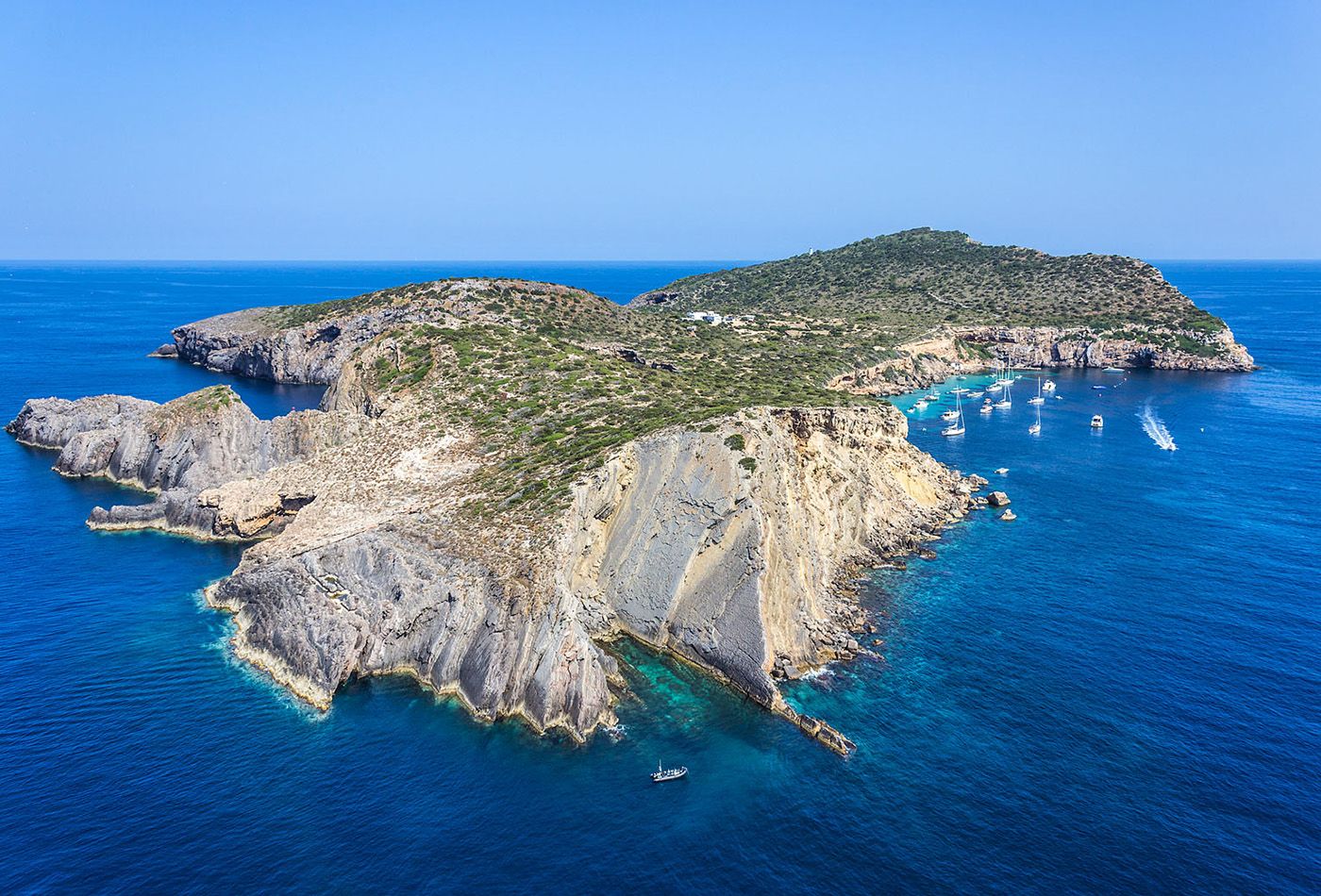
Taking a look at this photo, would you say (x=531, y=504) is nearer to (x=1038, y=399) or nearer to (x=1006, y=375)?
(x=1038, y=399)

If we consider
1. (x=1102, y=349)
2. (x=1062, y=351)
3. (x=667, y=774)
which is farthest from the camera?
(x=1062, y=351)

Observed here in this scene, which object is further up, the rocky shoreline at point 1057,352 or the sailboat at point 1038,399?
the rocky shoreline at point 1057,352

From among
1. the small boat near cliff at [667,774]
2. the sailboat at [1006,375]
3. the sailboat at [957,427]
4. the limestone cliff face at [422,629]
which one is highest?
the sailboat at [1006,375]

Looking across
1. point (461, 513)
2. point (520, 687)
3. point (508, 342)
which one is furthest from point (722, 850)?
point (508, 342)

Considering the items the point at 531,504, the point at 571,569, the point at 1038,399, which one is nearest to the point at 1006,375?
the point at 1038,399

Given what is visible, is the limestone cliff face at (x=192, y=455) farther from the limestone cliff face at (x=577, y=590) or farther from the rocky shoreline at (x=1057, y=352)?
the rocky shoreline at (x=1057, y=352)

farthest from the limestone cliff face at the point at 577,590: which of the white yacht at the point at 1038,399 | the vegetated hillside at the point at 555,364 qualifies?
the white yacht at the point at 1038,399
